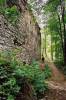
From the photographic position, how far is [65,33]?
55.8 ft

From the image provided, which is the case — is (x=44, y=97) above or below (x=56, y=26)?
below

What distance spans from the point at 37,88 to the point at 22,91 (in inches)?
64.2

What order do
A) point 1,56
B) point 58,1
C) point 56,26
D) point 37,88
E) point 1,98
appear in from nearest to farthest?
point 1,98
point 1,56
point 37,88
point 58,1
point 56,26

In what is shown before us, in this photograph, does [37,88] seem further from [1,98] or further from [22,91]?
[1,98]

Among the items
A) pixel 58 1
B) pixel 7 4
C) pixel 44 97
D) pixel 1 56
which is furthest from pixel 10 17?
pixel 58 1

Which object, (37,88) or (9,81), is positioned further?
(37,88)

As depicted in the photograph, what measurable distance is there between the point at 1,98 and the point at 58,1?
13200 millimetres

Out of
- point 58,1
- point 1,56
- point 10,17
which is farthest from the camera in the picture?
point 58,1

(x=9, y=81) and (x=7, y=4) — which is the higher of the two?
(x=7, y=4)

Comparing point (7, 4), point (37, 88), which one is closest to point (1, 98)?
point (37, 88)

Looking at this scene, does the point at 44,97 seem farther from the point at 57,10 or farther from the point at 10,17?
the point at 57,10

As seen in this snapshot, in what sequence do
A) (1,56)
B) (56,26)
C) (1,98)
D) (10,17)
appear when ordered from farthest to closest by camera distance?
→ (56,26) < (10,17) < (1,56) < (1,98)

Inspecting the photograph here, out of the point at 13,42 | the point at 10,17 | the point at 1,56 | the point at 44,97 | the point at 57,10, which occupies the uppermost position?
the point at 57,10

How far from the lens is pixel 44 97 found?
6.79 meters
